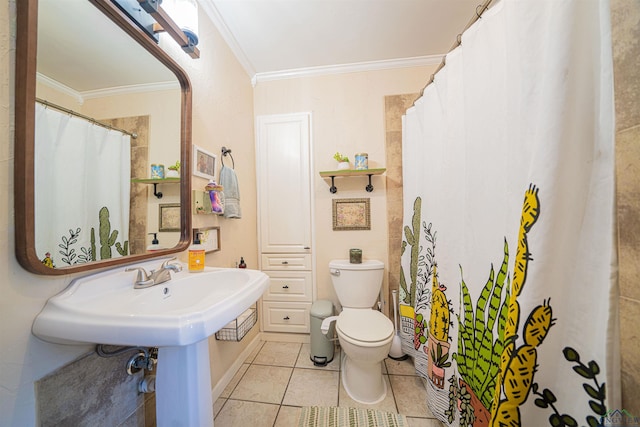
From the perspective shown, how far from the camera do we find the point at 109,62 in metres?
0.80

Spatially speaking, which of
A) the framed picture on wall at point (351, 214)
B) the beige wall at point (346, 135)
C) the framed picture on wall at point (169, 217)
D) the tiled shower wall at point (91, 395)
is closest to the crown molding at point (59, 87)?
the framed picture on wall at point (169, 217)

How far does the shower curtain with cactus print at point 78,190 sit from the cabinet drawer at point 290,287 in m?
1.21

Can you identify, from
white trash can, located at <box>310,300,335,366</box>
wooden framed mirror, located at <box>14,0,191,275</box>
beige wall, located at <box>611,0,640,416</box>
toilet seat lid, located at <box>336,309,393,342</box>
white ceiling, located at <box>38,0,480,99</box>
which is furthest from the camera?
white trash can, located at <box>310,300,335,366</box>

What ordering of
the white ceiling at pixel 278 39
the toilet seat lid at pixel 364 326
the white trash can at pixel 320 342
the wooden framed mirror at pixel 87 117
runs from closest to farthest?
the wooden framed mirror at pixel 87 117 < the white ceiling at pixel 278 39 < the toilet seat lid at pixel 364 326 < the white trash can at pixel 320 342

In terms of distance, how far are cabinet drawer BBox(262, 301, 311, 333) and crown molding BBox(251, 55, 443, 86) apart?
6.69ft

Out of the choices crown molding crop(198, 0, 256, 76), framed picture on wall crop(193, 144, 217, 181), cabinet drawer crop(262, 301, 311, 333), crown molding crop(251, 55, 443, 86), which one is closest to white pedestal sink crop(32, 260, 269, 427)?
framed picture on wall crop(193, 144, 217, 181)

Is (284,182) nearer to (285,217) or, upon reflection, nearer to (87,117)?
(285,217)

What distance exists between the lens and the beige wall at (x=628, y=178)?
0.44m

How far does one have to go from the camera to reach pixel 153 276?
81 cm

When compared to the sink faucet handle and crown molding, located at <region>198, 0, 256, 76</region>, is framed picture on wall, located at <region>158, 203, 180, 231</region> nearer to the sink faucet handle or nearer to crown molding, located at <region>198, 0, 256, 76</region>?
the sink faucet handle

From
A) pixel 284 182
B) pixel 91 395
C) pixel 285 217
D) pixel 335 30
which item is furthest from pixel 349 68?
pixel 91 395

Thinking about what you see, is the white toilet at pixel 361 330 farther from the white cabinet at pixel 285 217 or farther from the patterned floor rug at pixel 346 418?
the white cabinet at pixel 285 217

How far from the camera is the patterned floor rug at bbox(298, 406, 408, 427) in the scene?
3.57ft

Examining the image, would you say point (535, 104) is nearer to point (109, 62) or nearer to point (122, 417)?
point (109, 62)
